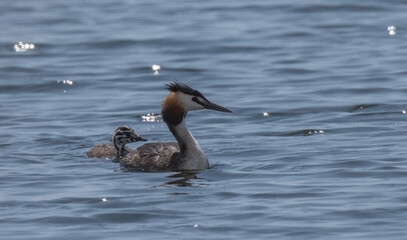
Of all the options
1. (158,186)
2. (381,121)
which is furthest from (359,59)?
(158,186)

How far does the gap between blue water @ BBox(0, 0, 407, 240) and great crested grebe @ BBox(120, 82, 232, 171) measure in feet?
0.70

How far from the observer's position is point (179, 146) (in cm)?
→ 1380

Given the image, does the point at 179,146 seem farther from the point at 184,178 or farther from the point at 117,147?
the point at 117,147

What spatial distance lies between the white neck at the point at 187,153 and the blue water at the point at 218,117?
170mm

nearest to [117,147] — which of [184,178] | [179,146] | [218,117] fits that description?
[179,146]

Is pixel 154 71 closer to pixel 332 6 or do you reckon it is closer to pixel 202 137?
pixel 202 137

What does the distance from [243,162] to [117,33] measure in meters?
13.6

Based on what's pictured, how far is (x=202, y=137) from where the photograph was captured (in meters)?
15.9

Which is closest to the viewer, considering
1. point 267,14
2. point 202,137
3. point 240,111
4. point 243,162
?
point 243,162

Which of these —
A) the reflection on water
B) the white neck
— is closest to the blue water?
the reflection on water

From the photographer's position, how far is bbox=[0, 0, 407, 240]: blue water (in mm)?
10945

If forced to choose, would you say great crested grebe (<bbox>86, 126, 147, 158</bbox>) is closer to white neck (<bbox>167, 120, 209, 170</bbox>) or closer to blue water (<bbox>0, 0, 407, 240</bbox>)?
blue water (<bbox>0, 0, 407, 240</bbox>)

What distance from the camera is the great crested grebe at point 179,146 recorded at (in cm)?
1358

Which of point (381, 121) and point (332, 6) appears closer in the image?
point (381, 121)
